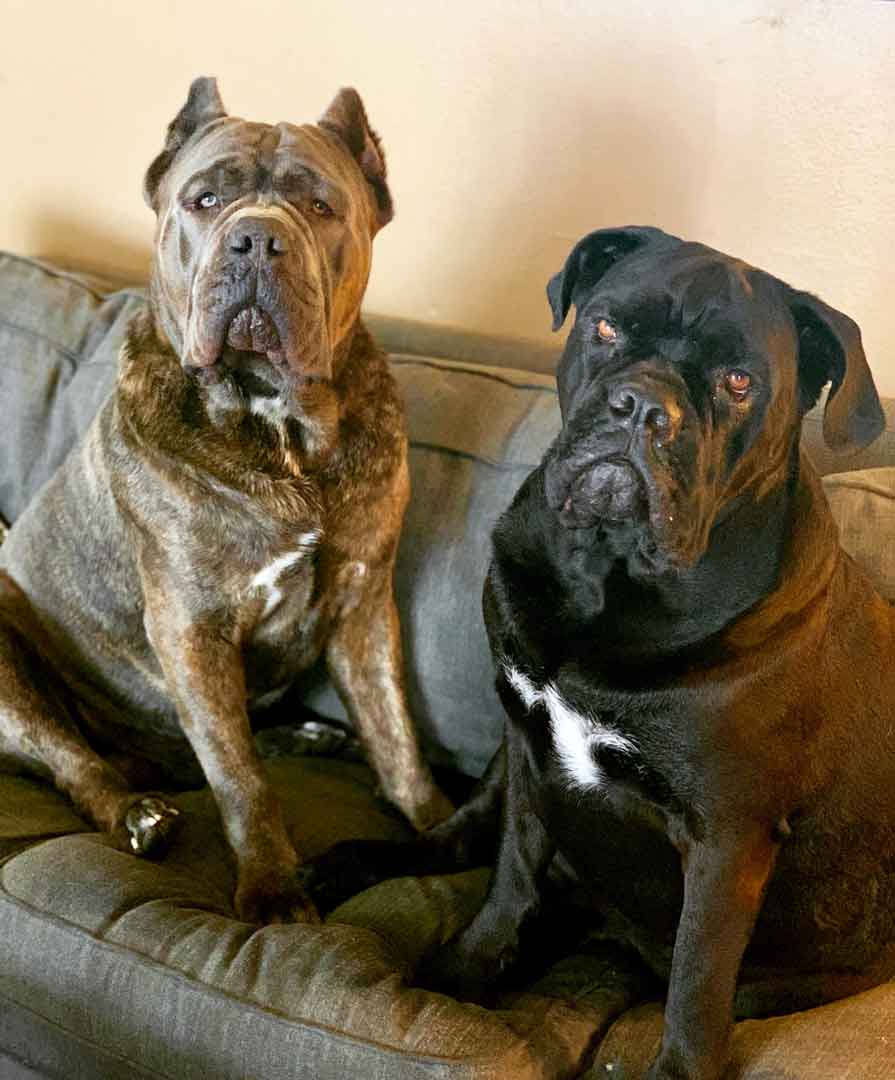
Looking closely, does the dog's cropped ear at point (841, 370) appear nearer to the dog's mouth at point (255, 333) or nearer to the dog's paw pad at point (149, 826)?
the dog's mouth at point (255, 333)

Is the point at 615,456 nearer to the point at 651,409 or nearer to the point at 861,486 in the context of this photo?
the point at 651,409

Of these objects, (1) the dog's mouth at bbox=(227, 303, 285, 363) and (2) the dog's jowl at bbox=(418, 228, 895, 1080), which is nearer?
(2) the dog's jowl at bbox=(418, 228, 895, 1080)

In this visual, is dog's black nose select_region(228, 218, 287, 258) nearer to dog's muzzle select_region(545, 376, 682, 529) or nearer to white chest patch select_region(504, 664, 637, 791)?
dog's muzzle select_region(545, 376, 682, 529)

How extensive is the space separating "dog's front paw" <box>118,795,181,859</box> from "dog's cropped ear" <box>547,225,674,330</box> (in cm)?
87

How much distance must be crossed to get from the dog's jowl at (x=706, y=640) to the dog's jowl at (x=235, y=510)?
0.38 metres

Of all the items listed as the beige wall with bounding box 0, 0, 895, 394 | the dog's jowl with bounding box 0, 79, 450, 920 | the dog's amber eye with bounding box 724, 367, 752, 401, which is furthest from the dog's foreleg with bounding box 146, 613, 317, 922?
the beige wall with bounding box 0, 0, 895, 394

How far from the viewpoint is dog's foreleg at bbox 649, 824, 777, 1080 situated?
132 centimetres

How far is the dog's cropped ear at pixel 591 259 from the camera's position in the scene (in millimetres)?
1437

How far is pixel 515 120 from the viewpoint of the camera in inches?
90.4

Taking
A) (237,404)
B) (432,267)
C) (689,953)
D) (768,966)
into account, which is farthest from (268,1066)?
(432,267)

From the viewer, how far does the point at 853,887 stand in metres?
1.48

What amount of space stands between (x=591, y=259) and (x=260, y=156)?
19.7 inches

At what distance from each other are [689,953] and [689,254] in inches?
28.8

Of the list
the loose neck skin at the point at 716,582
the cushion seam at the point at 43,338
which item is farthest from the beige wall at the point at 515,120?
the loose neck skin at the point at 716,582
